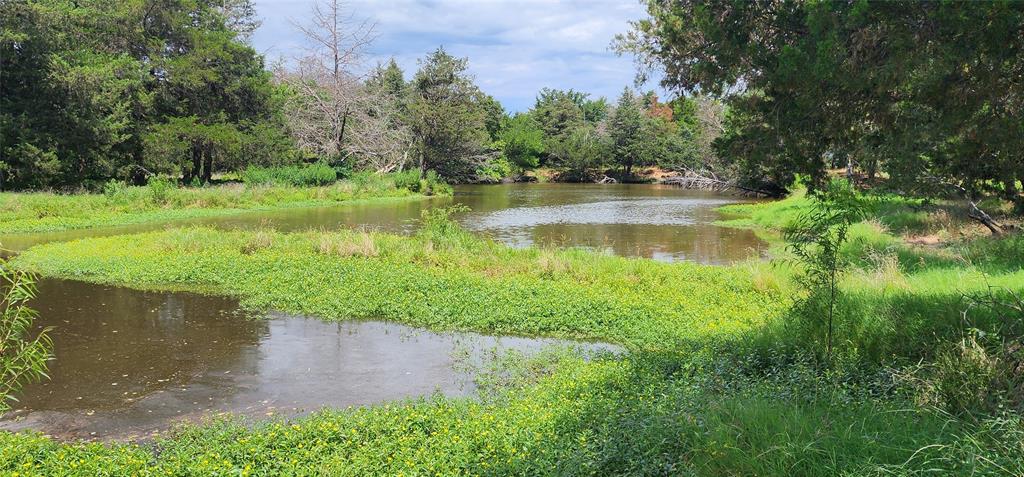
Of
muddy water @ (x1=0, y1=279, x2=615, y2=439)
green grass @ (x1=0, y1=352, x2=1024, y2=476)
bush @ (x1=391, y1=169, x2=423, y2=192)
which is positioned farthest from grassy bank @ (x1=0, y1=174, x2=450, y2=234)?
green grass @ (x1=0, y1=352, x2=1024, y2=476)

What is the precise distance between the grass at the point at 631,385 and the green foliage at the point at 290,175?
24.8 metres

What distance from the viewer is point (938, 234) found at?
20.6 meters

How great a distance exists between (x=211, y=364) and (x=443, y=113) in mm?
47907

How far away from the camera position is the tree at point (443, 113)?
56375mm

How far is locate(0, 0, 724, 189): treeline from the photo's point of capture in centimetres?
3088

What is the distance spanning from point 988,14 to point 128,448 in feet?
28.4

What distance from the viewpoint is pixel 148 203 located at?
29.9 metres

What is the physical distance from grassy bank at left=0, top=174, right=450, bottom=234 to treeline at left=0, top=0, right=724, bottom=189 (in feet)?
11.6

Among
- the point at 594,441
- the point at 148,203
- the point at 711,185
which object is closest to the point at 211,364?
the point at 594,441

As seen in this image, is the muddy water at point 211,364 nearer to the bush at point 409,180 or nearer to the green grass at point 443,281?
the green grass at point 443,281

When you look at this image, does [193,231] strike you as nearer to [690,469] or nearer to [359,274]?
[359,274]

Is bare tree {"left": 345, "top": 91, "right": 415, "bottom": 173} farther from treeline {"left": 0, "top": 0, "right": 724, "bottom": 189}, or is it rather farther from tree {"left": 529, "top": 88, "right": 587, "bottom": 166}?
tree {"left": 529, "top": 88, "right": 587, "bottom": 166}

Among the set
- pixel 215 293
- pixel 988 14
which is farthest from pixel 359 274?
pixel 988 14

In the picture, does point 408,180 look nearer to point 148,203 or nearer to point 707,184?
point 148,203
